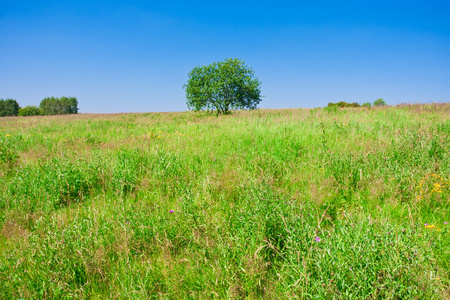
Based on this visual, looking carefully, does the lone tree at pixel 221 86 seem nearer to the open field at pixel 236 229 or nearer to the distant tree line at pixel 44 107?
the open field at pixel 236 229

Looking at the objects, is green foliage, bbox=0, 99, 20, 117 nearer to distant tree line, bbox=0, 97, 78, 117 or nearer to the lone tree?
distant tree line, bbox=0, 97, 78, 117

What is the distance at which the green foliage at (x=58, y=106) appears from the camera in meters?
79.6

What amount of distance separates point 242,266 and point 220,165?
2.45 metres

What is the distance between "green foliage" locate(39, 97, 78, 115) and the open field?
315 ft

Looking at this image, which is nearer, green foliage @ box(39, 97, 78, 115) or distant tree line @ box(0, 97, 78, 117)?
distant tree line @ box(0, 97, 78, 117)

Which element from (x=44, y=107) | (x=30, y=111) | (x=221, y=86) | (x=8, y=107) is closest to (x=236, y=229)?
(x=221, y=86)

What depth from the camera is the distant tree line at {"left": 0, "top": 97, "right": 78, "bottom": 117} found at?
75.6 metres

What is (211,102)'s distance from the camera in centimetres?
2269

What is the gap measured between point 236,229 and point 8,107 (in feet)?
351

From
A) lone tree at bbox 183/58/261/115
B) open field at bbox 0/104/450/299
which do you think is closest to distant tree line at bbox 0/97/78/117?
lone tree at bbox 183/58/261/115

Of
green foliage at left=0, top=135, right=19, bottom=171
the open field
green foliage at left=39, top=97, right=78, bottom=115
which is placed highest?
green foliage at left=39, top=97, right=78, bottom=115

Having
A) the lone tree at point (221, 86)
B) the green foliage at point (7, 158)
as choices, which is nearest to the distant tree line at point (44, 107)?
the lone tree at point (221, 86)

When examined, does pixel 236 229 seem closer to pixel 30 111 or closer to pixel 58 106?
pixel 30 111

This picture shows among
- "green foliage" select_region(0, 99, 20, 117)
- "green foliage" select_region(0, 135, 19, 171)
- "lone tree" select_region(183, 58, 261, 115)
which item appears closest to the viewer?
"green foliage" select_region(0, 135, 19, 171)
